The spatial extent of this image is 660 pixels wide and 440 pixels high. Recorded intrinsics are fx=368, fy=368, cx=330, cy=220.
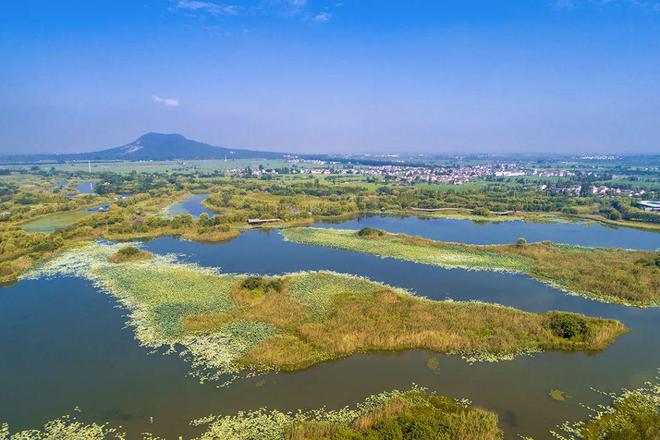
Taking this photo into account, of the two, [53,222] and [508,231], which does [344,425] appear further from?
[53,222]

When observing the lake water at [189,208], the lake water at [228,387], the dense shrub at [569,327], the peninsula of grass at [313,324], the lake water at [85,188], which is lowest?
the lake water at [228,387]

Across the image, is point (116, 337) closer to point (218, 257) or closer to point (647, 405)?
point (218, 257)

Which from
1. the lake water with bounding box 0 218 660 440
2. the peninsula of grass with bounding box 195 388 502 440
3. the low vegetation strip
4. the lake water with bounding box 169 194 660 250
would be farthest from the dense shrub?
the lake water with bounding box 169 194 660 250

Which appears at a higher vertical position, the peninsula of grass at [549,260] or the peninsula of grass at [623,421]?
the peninsula of grass at [549,260]

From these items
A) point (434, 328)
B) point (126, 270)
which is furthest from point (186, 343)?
point (126, 270)

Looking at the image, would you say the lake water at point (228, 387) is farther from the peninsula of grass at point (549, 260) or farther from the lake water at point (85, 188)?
the lake water at point (85, 188)

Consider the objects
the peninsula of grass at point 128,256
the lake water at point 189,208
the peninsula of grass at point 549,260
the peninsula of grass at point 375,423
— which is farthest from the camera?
the lake water at point 189,208

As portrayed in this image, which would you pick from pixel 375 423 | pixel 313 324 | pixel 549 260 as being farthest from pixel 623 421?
pixel 549 260

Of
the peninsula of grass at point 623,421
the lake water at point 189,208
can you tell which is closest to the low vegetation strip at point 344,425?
the peninsula of grass at point 623,421
